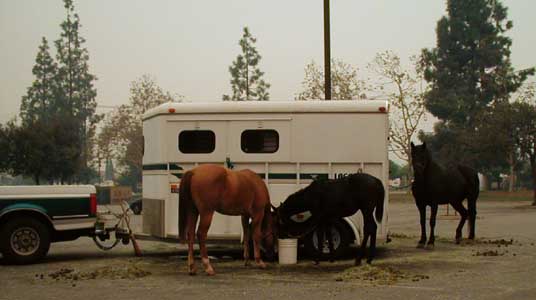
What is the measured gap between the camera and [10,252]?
12578mm

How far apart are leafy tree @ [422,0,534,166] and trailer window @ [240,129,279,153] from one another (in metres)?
56.2

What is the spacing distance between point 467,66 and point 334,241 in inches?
2416

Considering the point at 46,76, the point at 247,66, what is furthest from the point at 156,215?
the point at 46,76

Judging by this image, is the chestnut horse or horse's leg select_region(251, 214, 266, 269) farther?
horse's leg select_region(251, 214, 266, 269)

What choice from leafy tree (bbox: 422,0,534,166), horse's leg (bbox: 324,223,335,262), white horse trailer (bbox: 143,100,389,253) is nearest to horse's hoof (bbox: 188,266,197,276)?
white horse trailer (bbox: 143,100,389,253)

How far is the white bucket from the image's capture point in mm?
12602

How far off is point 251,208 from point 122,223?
3014 millimetres

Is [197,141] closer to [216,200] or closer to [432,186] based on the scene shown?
Answer: [216,200]

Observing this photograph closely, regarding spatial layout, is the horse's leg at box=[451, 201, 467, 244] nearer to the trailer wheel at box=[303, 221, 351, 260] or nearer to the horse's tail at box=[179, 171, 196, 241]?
the trailer wheel at box=[303, 221, 351, 260]

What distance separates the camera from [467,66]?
70500mm

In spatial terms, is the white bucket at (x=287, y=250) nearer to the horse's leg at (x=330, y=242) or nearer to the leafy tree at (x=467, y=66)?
the horse's leg at (x=330, y=242)

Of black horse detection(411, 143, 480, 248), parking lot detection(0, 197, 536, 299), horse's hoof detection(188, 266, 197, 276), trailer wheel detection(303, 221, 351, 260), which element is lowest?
parking lot detection(0, 197, 536, 299)

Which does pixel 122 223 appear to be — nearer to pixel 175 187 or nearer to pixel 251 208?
pixel 175 187

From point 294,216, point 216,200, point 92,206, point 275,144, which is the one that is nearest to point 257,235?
point 294,216
